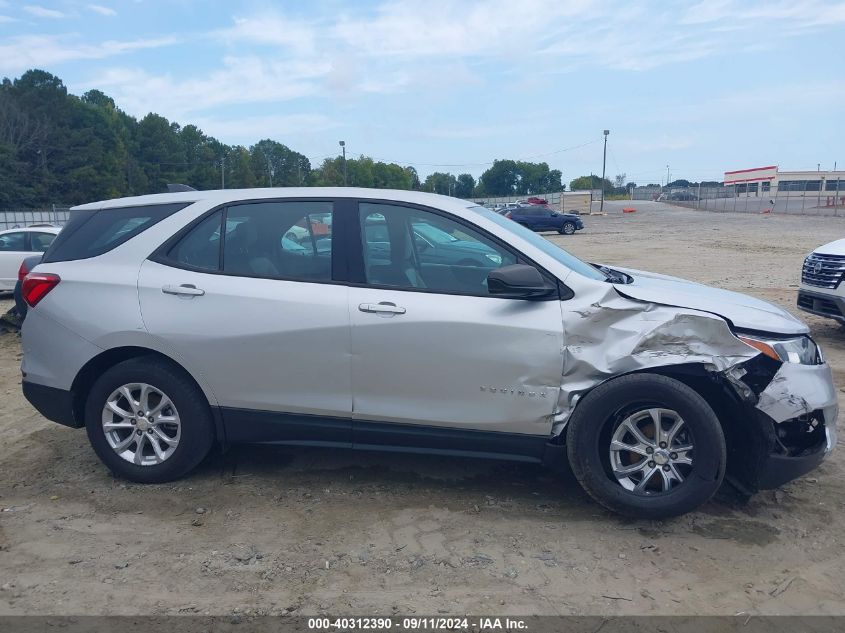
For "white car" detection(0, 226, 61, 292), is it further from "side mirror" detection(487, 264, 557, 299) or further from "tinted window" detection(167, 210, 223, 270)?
"side mirror" detection(487, 264, 557, 299)

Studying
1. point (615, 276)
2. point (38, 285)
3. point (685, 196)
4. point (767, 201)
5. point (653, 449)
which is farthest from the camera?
point (685, 196)

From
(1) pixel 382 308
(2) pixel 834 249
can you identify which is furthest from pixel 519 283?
(2) pixel 834 249

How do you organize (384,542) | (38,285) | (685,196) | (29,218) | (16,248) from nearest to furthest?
(384,542) < (38,285) < (16,248) < (29,218) < (685,196)

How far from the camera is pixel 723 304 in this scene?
4.09 metres

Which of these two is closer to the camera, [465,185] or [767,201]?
[767,201]

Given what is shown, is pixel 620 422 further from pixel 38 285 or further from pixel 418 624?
pixel 38 285

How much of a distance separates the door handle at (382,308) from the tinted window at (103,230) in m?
1.46

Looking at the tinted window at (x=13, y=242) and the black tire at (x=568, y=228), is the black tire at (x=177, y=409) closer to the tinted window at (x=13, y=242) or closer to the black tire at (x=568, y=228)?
the tinted window at (x=13, y=242)

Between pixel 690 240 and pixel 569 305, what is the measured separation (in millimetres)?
26492

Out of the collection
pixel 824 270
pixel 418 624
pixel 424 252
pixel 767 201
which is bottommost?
pixel 418 624

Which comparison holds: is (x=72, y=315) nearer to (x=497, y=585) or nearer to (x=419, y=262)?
(x=419, y=262)

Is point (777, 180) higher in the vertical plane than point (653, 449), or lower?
higher

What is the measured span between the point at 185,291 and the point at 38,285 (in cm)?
105

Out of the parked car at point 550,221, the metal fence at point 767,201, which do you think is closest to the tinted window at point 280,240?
the parked car at point 550,221
